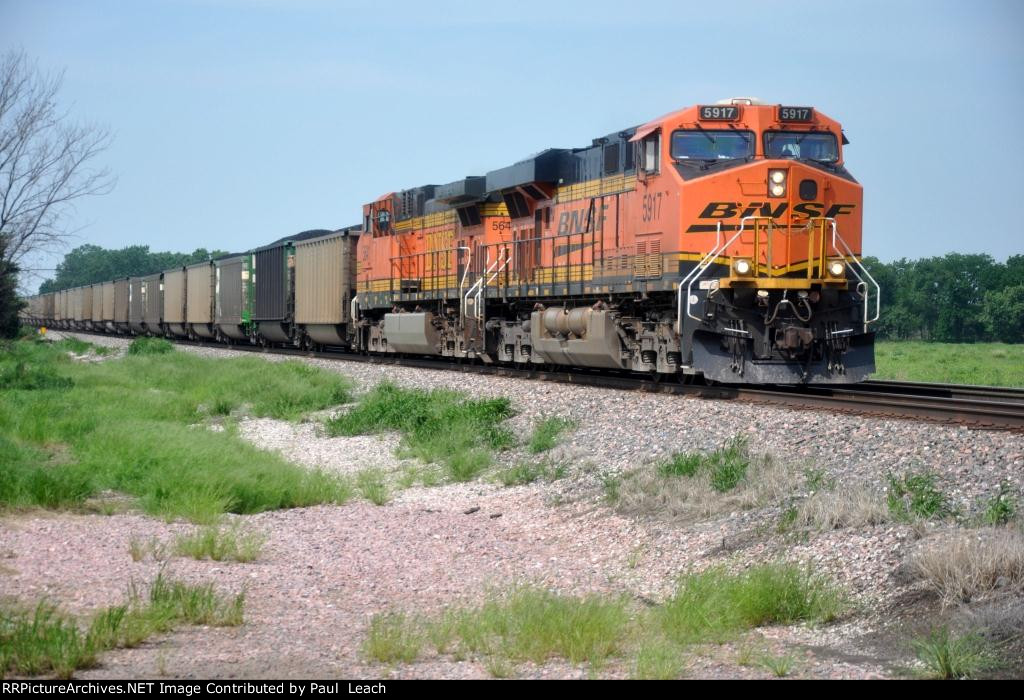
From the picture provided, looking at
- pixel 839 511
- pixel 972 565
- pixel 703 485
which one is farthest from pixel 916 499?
pixel 703 485

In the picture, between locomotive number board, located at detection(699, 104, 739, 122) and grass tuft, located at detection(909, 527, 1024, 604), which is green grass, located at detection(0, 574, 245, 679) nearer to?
grass tuft, located at detection(909, 527, 1024, 604)

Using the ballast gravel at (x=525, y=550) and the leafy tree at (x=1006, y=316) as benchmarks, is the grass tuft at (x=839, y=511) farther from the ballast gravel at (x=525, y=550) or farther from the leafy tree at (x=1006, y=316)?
the leafy tree at (x=1006, y=316)

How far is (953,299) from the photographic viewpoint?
93875 millimetres

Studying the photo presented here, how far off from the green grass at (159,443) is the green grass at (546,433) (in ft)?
7.76

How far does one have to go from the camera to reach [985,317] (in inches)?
3361

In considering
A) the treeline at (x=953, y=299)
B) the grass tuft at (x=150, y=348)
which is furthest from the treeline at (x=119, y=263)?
the grass tuft at (x=150, y=348)

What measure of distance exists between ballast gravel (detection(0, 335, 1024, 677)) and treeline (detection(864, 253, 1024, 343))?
3129 inches

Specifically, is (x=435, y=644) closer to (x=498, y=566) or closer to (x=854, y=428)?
(x=498, y=566)

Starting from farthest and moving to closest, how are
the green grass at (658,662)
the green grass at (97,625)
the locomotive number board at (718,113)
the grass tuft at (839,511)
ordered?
the locomotive number board at (718,113), the grass tuft at (839,511), the green grass at (97,625), the green grass at (658,662)

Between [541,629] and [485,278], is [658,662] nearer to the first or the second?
[541,629]

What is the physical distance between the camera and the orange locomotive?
14.4 m

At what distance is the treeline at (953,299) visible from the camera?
8412 cm

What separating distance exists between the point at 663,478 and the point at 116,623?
5394 millimetres

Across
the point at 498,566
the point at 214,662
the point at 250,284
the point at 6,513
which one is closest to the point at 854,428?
the point at 498,566
